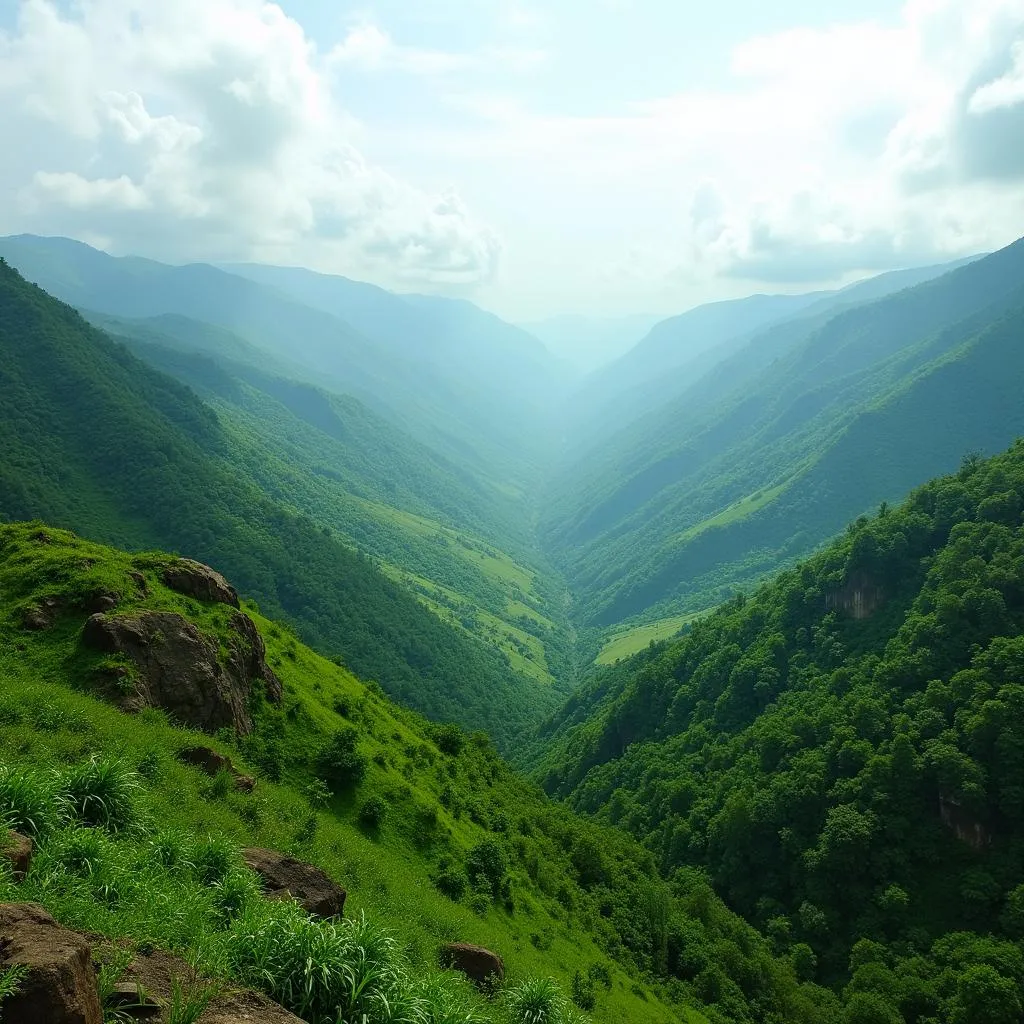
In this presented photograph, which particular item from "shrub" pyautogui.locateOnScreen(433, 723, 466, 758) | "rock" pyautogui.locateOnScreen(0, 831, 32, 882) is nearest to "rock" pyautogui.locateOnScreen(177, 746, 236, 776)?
"rock" pyautogui.locateOnScreen(0, 831, 32, 882)

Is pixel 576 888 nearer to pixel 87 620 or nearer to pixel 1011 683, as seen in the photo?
pixel 87 620

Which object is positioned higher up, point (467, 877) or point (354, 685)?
point (354, 685)

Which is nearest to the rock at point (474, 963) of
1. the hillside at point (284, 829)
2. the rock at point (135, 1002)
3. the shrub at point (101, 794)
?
the hillside at point (284, 829)

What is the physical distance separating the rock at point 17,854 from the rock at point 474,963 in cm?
1513

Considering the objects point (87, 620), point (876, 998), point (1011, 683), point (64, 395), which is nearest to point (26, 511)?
point (64, 395)

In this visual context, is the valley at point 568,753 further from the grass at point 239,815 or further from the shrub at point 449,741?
the shrub at point 449,741

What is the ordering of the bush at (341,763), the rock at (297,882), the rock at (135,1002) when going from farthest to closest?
the bush at (341,763) < the rock at (297,882) < the rock at (135,1002)

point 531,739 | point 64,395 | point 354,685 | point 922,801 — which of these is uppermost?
point 64,395

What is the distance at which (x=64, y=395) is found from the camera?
513 feet

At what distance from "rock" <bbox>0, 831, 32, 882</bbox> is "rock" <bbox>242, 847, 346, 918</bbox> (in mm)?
5577

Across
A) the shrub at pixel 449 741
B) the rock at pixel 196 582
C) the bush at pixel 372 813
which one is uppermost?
the rock at pixel 196 582

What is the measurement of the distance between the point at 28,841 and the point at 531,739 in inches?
6248

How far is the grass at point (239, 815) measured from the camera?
43.2 ft

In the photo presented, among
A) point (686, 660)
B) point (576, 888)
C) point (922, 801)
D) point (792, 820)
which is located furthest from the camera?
point (686, 660)
